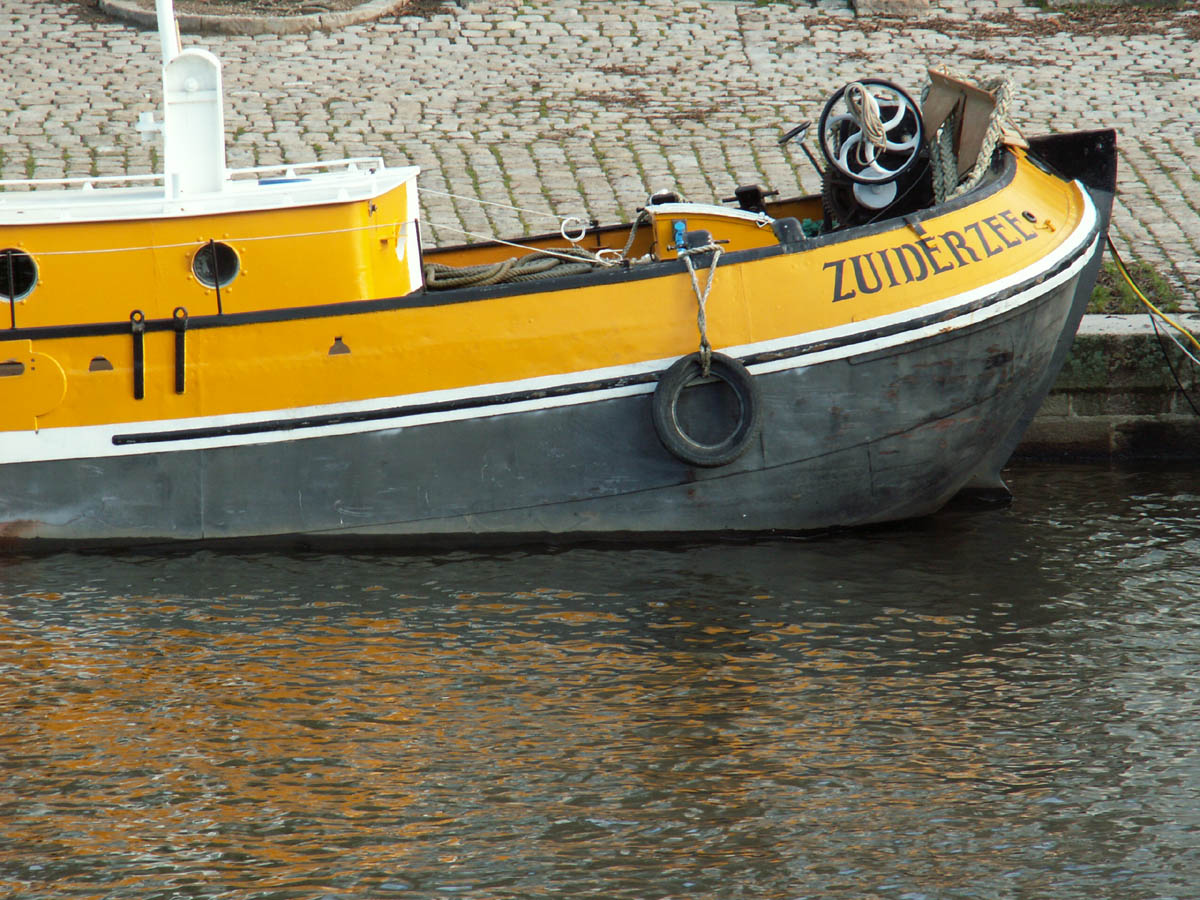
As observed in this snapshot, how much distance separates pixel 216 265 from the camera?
25.3 feet

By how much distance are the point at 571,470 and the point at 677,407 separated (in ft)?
2.05

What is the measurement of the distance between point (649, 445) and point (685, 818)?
264 cm

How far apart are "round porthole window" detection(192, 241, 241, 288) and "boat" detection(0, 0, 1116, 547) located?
14 millimetres

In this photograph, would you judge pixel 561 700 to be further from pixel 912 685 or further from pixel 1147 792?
pixel 1147 792

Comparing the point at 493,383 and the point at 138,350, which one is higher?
the point at 138,350

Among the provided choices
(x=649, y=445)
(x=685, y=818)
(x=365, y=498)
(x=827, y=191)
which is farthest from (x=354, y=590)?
(x=827, y=191)

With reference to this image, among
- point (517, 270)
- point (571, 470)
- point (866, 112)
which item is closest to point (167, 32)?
point (517, 270)

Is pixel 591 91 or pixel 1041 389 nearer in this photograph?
pixel 1041 389

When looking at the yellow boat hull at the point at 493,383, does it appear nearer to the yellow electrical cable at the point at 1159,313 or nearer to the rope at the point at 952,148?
the rope at the point at 952,148

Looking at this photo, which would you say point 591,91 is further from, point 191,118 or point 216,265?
point 216,265

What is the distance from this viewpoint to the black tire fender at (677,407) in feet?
25.3

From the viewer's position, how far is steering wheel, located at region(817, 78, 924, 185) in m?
8.28

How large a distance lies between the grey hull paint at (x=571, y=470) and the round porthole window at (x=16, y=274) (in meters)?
0.86

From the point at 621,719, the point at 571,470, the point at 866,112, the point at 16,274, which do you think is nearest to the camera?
the point at 621,719
